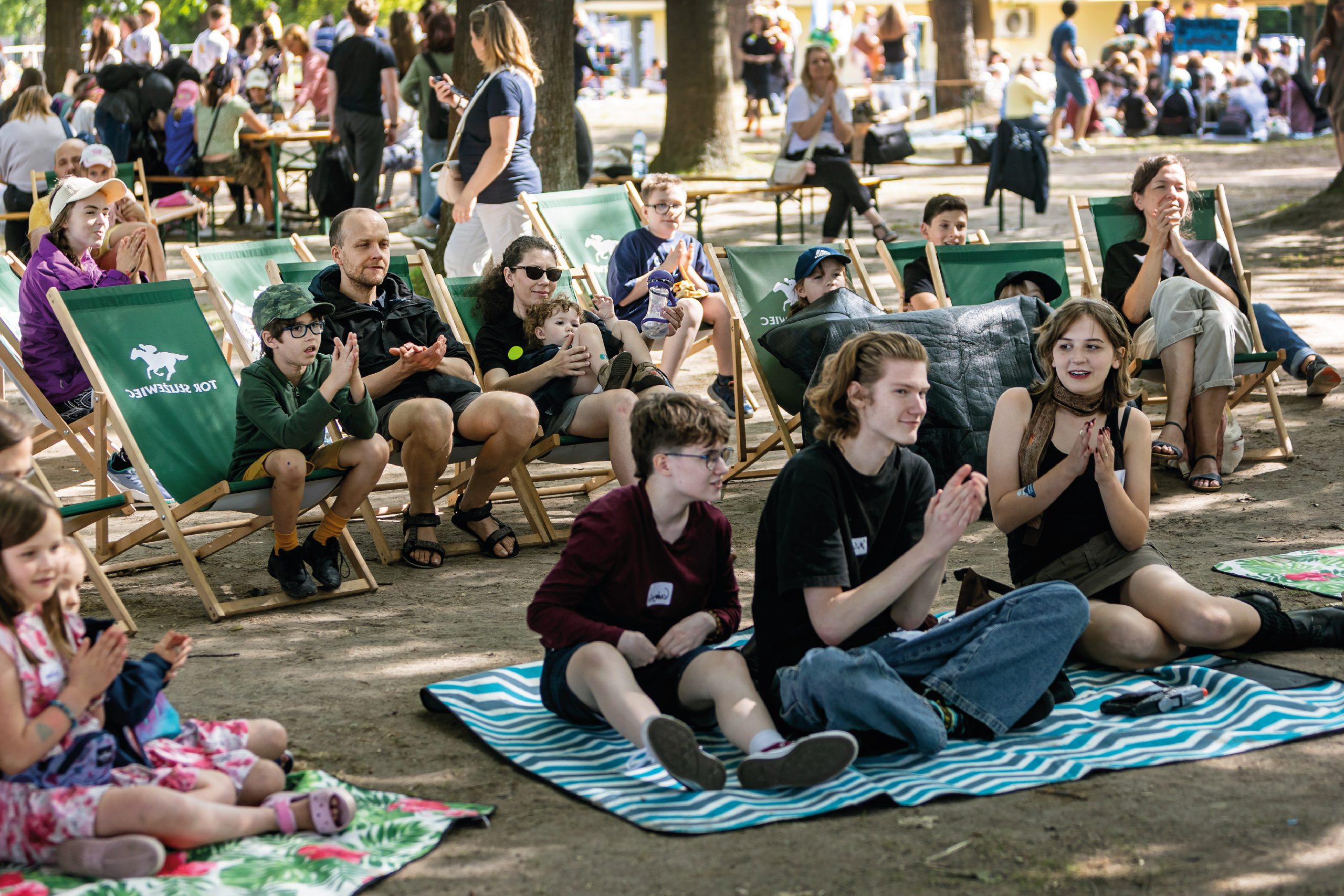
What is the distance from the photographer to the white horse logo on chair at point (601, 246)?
7.54 m

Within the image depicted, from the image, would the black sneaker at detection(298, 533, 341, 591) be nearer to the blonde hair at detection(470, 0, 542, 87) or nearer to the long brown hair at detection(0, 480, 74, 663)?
the long brown hair at detection(0, 480, 74, 663)

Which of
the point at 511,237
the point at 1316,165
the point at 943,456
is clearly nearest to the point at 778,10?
the point at 1316,165

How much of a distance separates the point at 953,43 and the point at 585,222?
17.1 metres

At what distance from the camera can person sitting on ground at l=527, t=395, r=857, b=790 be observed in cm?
365

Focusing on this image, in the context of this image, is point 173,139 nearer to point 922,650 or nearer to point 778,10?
point 922,650

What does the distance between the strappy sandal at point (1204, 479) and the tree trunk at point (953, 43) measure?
1780 centimetres

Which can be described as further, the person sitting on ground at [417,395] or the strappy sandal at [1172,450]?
the strappy sandal at [1172,450]

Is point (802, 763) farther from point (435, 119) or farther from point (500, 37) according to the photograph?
point (435, 119)

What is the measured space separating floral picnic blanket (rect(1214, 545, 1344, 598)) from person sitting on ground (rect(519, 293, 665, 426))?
2.23 metres

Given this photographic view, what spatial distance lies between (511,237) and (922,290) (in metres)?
2.24

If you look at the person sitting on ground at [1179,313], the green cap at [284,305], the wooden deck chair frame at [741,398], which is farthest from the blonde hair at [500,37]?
the person sitting on ground at [1179,313]

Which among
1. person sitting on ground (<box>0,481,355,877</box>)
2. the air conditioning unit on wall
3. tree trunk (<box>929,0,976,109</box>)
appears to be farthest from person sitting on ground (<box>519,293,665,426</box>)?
the air conditioning unit on wall

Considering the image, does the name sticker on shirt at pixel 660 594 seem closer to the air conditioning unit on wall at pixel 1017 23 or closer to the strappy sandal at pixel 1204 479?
the strappy sandal at pixel 1204 479

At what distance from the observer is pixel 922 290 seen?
7078mm
